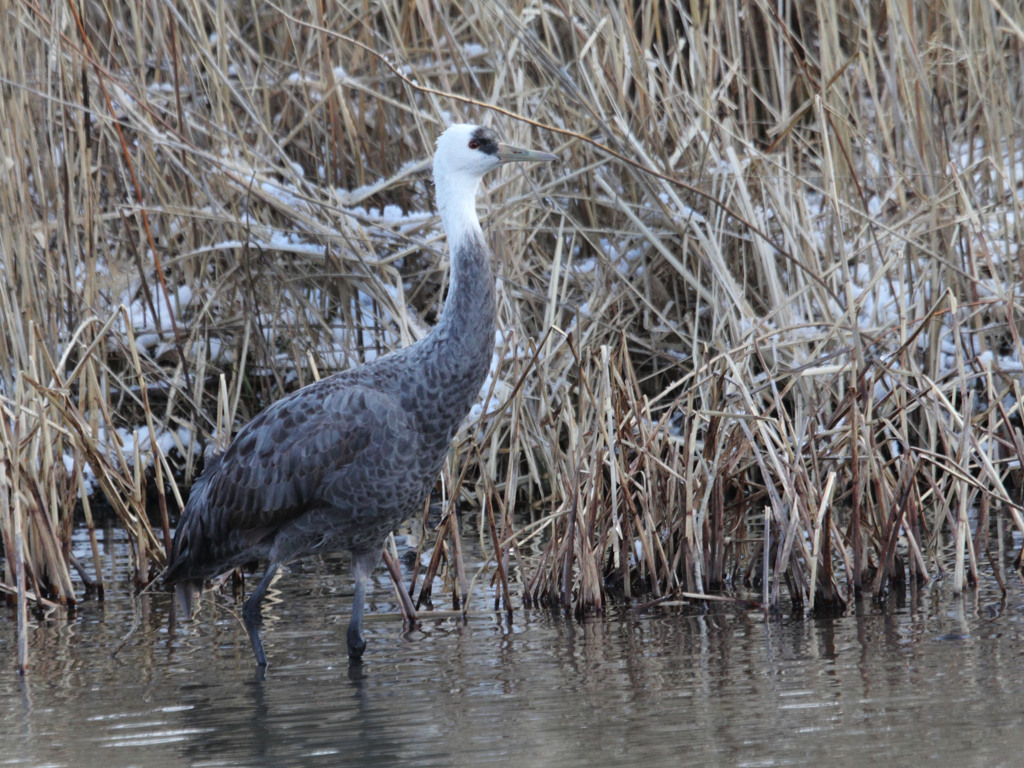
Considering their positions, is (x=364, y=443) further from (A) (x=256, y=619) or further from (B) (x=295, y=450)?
(A) (x=256, y=619)

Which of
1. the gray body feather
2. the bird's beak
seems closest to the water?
the gray body feather

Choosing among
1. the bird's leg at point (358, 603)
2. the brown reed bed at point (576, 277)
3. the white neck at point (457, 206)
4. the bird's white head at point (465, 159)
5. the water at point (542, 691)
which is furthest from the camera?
the brown reed bed at point (576, 277)

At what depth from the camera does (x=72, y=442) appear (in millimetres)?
5766

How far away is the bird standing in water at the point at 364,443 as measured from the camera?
4902mm

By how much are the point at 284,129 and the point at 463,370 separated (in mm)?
3784

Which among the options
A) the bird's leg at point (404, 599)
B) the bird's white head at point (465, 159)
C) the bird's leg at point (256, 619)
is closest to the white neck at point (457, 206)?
the bird's white head at point (465, 159)

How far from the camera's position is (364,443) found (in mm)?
4906

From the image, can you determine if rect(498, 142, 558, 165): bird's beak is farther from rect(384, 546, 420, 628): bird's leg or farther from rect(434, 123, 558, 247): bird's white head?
rect(384, 546, 420, 628): bird's leg

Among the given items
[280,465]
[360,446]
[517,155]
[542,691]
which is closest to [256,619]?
[280,465]

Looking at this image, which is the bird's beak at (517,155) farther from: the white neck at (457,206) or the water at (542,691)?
the water at (542,691)

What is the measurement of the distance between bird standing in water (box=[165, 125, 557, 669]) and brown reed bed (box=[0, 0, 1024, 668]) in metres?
0.37

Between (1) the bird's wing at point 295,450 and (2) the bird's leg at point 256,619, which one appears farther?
(1) the bird's wing at point 295,450

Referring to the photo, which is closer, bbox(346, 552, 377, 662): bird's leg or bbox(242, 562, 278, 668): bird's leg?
bbox(242, 562, 278, 668): bird's leg

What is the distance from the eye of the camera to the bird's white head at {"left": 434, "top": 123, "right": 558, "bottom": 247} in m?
5.15
